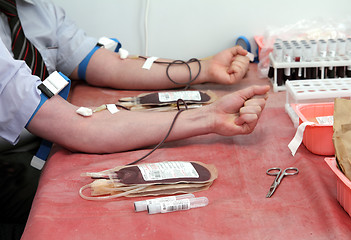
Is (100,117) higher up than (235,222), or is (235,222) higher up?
(100,117)

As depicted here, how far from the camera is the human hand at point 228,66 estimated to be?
5.49ft

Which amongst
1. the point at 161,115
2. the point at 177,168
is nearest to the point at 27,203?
the point at 161,115

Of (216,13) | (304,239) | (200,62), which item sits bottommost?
(304,239)

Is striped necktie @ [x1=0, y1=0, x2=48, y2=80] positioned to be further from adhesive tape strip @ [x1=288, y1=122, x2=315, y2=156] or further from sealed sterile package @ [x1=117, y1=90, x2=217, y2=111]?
adhesive tape strip @ [x1=288, y1=122, x2=315, y2=156]

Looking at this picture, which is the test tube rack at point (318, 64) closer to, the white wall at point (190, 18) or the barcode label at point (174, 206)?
the white wall at point (190, 18)

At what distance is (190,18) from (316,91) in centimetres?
75

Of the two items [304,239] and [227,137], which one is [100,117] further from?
[304,239]

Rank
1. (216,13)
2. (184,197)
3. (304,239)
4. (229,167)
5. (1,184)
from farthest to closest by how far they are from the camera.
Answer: (216,13)
(1,184)
(229,167)
(184,197)
(304,239)

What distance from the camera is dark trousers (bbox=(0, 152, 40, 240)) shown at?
1598mm

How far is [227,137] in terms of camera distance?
136 centimetres

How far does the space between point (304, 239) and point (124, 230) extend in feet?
1.20

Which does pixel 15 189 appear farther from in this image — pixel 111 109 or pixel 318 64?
pixel 318 64

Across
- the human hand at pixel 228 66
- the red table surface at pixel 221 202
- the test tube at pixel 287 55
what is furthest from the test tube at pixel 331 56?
the red table surface at pixel 221 202

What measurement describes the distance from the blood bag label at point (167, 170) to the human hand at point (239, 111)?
0.19 m
